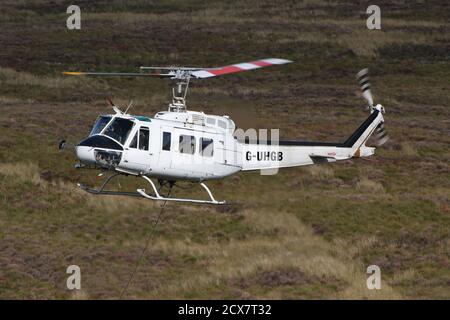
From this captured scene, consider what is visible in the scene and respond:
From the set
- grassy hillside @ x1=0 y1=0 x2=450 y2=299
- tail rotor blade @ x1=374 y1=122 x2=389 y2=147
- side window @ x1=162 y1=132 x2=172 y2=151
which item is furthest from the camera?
grassy hillside @ x1=0 y1=0 x2=450 y2=299

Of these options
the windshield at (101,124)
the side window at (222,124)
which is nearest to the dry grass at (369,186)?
the side window at (222,124)

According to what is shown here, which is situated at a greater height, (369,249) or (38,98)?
(38,98)

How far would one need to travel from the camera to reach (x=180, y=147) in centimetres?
2592

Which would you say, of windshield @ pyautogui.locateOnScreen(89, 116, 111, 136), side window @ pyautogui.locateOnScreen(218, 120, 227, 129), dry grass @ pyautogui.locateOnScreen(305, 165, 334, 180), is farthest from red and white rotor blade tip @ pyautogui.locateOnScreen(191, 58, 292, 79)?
dry grass @ pyautogui.locateOnScreen(305, 165, 334, 180)

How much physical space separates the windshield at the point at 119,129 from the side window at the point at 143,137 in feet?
0.97

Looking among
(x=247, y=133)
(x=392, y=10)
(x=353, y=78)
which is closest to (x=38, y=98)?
(x=353, y=78)

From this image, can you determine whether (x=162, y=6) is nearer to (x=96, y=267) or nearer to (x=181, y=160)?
(x=96, y=267)

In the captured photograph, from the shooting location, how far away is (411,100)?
58156 millimetres

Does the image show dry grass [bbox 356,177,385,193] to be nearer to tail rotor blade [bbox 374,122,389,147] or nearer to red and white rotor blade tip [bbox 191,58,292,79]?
tail rotor blade [bbox 374,122,389,147]

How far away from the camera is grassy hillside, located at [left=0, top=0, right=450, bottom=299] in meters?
31.3

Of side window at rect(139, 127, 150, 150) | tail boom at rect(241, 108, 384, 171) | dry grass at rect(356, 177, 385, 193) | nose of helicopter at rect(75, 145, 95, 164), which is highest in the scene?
dry grass at rect(356, 177, 385, 193)

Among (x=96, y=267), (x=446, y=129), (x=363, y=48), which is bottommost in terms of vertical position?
(x=96, y=267)

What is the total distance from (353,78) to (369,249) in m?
29.9

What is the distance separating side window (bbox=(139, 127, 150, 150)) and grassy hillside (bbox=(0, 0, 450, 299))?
2880mm
